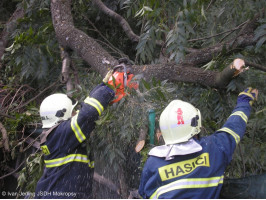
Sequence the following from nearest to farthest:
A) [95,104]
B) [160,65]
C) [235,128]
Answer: [235,128], [95,104], [160,65]

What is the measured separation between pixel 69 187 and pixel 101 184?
1.20 m

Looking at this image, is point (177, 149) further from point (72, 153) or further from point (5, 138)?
point (5, 138)

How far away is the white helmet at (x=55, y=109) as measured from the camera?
2654 millimetres

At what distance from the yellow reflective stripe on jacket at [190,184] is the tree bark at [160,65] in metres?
0.89

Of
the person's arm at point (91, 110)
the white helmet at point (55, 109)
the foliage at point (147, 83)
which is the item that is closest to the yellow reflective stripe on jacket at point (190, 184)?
the foliage at point (147, 83)

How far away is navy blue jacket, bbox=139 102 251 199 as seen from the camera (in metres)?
1.85

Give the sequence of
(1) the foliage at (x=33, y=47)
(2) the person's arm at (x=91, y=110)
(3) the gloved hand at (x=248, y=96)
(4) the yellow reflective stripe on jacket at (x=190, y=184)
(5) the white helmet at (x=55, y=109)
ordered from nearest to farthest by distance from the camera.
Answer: (4) the yellow reflective stripe on jacket at (x=190, y=184) < (3) the gloved hand at (x=248, y=96) < (2) the person's arm at (x=91, y=110) < (5) the white helmet at (x=55, y=109) < (1) the foliage at (x=33, y=47)

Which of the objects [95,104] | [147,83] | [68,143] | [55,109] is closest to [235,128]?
[147,83]

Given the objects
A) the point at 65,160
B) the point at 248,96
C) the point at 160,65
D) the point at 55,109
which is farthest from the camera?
the point at 160,65

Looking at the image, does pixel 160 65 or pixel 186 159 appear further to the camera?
pixel 160 65

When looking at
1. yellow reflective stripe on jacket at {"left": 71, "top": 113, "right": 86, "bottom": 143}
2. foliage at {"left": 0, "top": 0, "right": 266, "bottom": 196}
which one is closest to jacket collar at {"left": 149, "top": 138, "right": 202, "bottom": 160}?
foliage at {"left": 0, "top": 0, "right": 266, "bottom": 196}

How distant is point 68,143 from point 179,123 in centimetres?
100

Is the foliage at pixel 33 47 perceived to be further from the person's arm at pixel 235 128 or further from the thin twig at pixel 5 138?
the person's arm at pixel 235 128

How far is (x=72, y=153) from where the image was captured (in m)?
2.56
